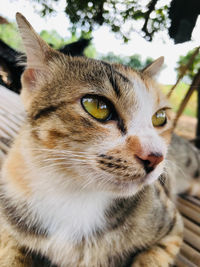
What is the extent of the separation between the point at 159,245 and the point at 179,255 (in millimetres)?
95

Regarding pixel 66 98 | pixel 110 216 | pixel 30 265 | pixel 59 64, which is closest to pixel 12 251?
pixel 30 265

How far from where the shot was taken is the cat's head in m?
0.67

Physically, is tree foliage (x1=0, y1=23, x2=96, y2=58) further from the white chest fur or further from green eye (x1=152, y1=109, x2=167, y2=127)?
the white chest fur

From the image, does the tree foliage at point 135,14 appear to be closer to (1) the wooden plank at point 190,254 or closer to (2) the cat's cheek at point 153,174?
(2) the cat's cheek at point 153,174

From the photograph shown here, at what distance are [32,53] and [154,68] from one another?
20.4 inches

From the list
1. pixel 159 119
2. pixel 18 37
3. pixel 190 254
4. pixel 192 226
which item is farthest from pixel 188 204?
pixel 18 37

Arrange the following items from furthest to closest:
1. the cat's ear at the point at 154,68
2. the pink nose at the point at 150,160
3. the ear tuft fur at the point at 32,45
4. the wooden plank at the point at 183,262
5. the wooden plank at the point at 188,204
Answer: the wooden plank at the point at 188,204 → the cat's ear at the point at 154,68 → the wooden plank at the point at 183,262 → the ear tuft fur at the point at 32,45 → the pink nose at the point at 150,160

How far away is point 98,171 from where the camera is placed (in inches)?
26.9

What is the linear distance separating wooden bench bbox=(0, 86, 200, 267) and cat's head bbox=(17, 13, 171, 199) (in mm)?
190

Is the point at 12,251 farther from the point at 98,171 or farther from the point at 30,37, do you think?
the point at 30,37

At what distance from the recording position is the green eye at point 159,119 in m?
0.90

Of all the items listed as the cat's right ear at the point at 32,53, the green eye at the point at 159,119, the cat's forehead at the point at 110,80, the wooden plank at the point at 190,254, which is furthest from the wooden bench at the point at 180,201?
the green eye at the point at 159,119

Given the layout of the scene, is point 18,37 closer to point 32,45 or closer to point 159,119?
point 32,45

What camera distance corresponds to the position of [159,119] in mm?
918
